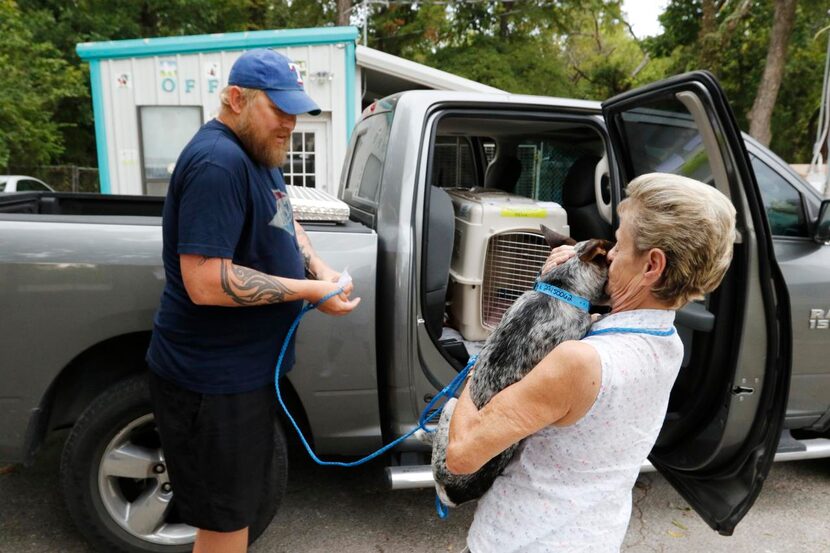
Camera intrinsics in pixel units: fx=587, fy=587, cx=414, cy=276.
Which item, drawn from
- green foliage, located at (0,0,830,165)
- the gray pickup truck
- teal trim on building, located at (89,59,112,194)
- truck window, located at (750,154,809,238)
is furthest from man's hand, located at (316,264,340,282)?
green foliage, located at (0,0,830,165)

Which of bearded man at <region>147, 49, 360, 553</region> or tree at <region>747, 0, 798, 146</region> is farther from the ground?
tree at <region>747, 0, 798, 146</region>

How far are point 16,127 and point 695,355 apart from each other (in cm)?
1280

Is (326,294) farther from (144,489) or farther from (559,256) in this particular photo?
(144,489)

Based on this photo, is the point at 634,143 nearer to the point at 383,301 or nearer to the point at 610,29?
the point at 383,301

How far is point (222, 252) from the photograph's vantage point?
63.1 inches

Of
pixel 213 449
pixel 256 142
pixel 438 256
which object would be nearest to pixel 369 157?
pixel 438 256

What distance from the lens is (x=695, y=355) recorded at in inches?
102

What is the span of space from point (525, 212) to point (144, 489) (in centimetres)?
236

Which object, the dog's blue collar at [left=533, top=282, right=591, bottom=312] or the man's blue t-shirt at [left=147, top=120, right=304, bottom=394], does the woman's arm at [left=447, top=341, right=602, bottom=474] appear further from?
the man's blue t-shirt at [left=147, top=120, right=304, bottom=394]

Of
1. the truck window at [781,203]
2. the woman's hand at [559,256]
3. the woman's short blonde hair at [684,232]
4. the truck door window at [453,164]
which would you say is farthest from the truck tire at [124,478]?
the truck door window at [453,164]

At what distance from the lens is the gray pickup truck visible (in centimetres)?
221

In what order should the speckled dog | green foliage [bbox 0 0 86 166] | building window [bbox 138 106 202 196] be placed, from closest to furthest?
the speckled dog → building window [bbox 138 106 202 196] → green foliage [bbox 0 0 86 166]

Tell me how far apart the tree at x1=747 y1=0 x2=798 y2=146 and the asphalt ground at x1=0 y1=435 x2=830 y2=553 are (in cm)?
1509

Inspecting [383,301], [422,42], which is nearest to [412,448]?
[383,301]
